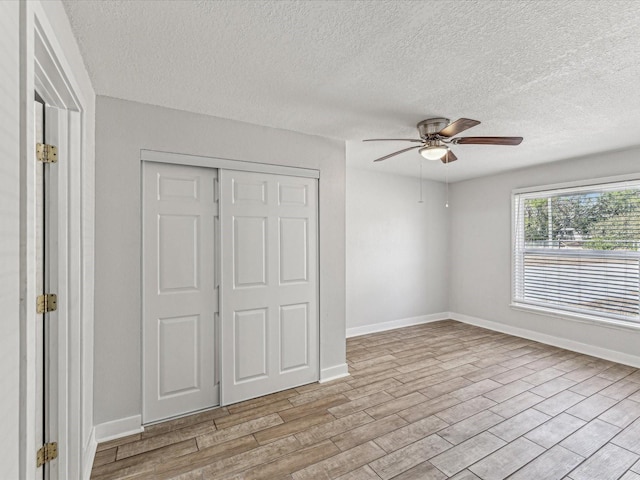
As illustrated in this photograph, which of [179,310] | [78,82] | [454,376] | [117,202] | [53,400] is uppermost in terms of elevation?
[78,82]

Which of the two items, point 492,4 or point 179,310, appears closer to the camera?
point 492,4

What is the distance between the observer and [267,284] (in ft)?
10.1

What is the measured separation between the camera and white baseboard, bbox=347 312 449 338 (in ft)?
16.2

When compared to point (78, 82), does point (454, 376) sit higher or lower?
lower

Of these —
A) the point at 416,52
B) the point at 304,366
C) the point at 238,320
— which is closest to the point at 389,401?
the point at 304,366

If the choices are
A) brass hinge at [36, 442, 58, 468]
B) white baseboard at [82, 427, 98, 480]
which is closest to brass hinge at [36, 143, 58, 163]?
brass hinge at [36, 442, 58, 468]

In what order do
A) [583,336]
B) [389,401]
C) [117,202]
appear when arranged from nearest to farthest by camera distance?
1. [117,202]
2. [389,401]
3. [583,336]

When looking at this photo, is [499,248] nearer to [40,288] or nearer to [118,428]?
[118,428]

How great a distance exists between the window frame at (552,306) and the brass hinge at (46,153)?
5359 mm

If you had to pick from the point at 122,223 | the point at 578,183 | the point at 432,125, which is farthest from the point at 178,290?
the point at 578,183

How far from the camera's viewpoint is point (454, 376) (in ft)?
11.4

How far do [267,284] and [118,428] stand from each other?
1561 millimetres

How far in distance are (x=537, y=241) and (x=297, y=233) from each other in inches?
147

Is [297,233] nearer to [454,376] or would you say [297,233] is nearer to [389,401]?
[389,401]
